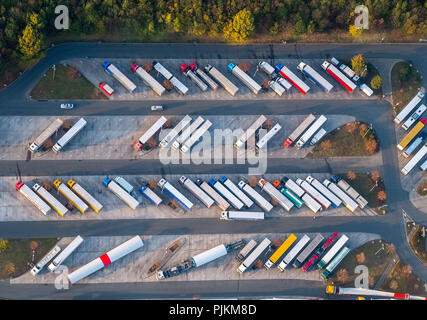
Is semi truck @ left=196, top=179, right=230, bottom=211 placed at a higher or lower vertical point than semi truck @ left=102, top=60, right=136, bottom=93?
lower

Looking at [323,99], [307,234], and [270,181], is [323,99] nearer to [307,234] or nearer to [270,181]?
[270,181]

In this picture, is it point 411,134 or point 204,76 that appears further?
point 411,134

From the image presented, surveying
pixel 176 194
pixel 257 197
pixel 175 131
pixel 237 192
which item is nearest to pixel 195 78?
pixel 175 131

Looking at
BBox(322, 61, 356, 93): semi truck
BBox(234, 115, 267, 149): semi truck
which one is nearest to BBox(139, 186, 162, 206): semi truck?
BBox(234, 115, 267, 149): semi truck

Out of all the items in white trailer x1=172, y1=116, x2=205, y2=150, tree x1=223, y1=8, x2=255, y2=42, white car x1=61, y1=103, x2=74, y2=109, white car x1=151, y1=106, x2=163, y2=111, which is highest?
tree x1=223, y1=8, x2=255, y2=42

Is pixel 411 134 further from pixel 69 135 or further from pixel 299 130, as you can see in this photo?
pixel 69 135

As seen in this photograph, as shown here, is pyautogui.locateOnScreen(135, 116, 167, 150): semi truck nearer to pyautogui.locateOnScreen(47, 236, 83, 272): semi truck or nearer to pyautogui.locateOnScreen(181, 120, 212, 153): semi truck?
pyautogui.locateOnScreen(181, 120, 212, 153): semi truck
